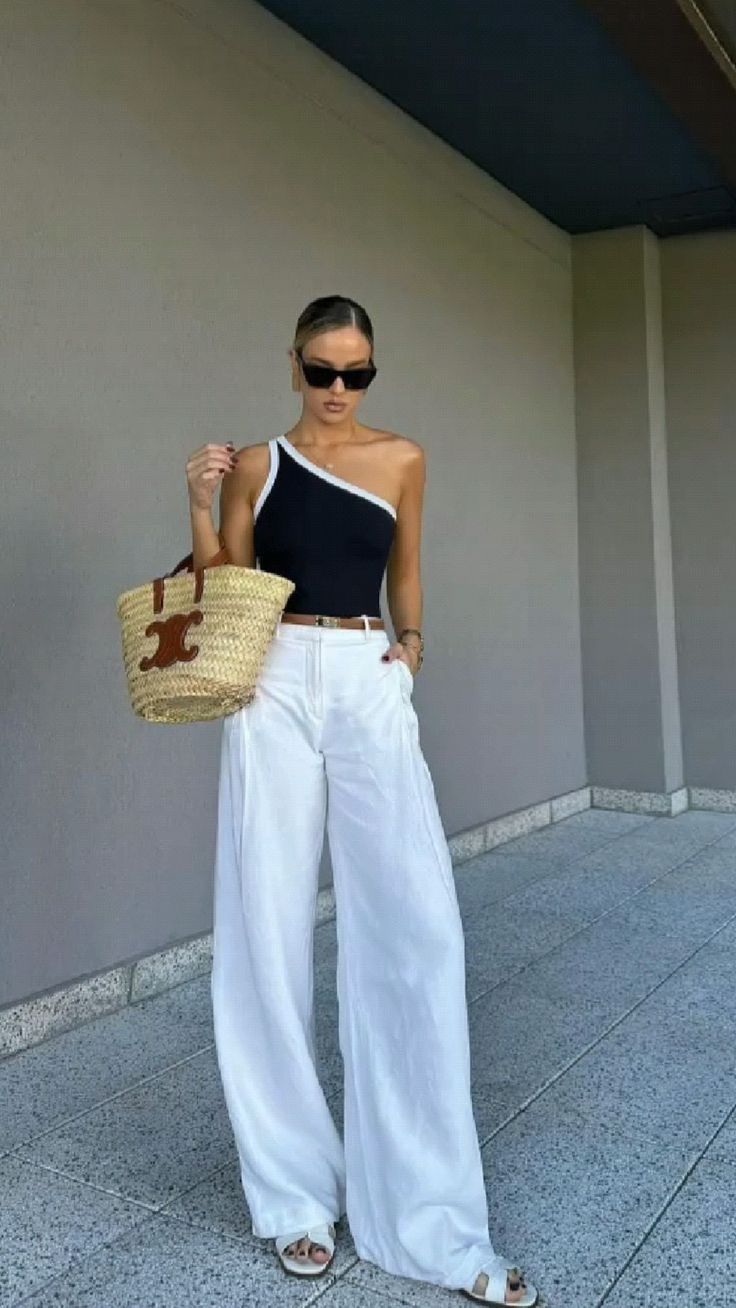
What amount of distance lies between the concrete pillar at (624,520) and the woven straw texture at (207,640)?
4.44 m

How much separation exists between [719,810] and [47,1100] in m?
4.34

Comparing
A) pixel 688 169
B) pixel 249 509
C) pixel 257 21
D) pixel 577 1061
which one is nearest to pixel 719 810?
pixel 688 169

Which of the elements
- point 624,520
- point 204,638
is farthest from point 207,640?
point 624,520

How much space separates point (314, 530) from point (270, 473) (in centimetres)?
12

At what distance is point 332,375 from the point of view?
186 cm

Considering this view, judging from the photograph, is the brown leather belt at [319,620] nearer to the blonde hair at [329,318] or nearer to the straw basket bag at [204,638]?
the straw basket bag at [204,638]

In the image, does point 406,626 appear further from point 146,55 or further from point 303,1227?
point 146,55

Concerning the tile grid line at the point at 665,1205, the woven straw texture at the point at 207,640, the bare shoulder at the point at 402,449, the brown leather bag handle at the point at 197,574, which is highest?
the bare shoulder at the point at 402,449

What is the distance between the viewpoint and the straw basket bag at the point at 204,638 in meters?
1.72

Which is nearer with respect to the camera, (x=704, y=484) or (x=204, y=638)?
(x=204, y=638)

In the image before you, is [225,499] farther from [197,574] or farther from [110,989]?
[110,989]

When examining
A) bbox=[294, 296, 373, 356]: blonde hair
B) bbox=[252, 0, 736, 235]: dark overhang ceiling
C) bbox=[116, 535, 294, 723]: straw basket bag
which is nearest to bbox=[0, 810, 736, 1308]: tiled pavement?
bbox=[116, 535, 294, 723]: straw basket bag

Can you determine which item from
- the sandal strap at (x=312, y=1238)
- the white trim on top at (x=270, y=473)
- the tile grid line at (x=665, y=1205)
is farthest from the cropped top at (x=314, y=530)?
the tile grid line at (x=665, y=1205)

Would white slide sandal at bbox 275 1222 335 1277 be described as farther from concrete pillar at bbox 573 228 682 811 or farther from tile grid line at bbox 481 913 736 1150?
concrete pillar at bbox 573 228 682 811
